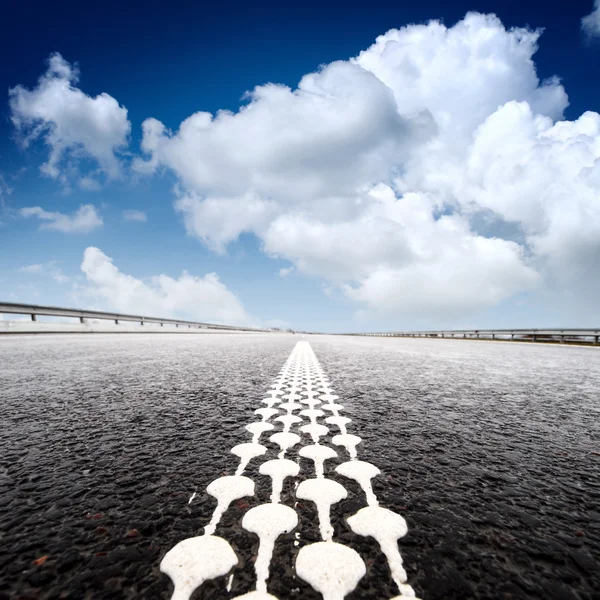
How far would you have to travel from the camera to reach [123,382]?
389 cm

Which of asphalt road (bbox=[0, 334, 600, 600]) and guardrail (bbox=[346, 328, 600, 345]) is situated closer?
asphalt road (bbox=[0, 334, 600, 600])

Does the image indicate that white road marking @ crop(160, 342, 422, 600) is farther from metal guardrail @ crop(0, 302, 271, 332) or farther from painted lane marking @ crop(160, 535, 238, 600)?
metal guardrail @ crop(0, 302, 271, 332)

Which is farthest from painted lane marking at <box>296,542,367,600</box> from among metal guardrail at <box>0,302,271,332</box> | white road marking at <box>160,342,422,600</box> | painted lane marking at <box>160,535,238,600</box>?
metal guardrail at <box>0,302,271,332</box>

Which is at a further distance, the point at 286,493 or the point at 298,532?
the point at 286,493

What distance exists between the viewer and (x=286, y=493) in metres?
1.42

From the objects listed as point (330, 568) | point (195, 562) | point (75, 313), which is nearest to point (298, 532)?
point (330, 568)

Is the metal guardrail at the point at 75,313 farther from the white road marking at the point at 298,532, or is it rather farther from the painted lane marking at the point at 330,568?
the painted lane marking at the point at 330,568

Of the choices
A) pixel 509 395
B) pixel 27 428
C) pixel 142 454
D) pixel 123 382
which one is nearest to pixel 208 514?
pixel 142 454

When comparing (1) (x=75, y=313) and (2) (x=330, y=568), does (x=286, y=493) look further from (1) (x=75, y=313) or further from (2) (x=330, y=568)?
(1) (x=75, y=313)

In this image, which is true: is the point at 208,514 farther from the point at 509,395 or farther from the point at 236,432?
the point at 509,395

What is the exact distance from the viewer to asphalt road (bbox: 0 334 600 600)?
96 cm

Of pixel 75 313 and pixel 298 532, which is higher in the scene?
pixel 75 313

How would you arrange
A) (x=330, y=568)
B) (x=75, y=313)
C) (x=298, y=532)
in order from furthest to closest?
(x=75, y=313) → (x=298, y=532) → (x=330, y=568)

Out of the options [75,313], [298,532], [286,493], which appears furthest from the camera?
[75,313]
